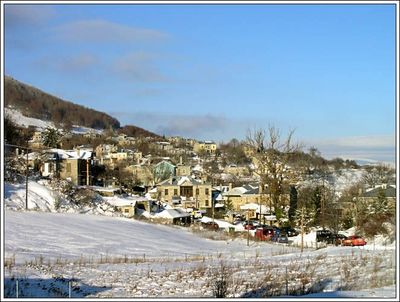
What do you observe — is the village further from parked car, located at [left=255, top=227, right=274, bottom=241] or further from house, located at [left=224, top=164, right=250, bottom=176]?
parked car, located at [left=255, top=227, right=274, bottom=241]

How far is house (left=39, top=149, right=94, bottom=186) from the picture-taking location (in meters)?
47.2

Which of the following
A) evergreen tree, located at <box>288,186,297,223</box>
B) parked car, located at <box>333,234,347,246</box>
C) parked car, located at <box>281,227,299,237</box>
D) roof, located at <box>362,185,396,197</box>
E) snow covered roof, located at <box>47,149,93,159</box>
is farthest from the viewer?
snow covered roof, located at <box>47,149,93,159</box>

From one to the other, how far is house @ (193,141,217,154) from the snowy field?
8167 centimetres

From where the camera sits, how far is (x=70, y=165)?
50.9m

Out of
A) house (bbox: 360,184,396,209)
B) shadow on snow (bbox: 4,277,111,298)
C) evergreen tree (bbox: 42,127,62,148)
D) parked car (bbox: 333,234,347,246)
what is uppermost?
evergreen tree (bbox: 42,127,62,148)

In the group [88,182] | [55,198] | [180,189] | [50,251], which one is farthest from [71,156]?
[50,251]

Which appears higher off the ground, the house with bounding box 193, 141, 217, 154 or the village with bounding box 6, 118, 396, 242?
the house with bounding box 193, 141, 217, 154

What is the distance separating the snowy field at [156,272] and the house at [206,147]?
268 ft

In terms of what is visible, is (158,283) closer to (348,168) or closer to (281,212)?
(281,212)

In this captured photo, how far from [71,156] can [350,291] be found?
147ft

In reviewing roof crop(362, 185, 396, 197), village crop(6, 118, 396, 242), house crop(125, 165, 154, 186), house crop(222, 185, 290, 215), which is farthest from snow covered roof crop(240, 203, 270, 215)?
house crop(125, 165, 154, 186)

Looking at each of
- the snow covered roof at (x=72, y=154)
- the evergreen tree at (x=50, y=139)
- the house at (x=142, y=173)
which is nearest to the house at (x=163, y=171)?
the house at (x=142, y=173)

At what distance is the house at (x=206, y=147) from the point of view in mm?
104463

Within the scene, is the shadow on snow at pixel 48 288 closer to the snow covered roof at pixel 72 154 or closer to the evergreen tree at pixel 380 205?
the evergreen tree at pixel 380 205
